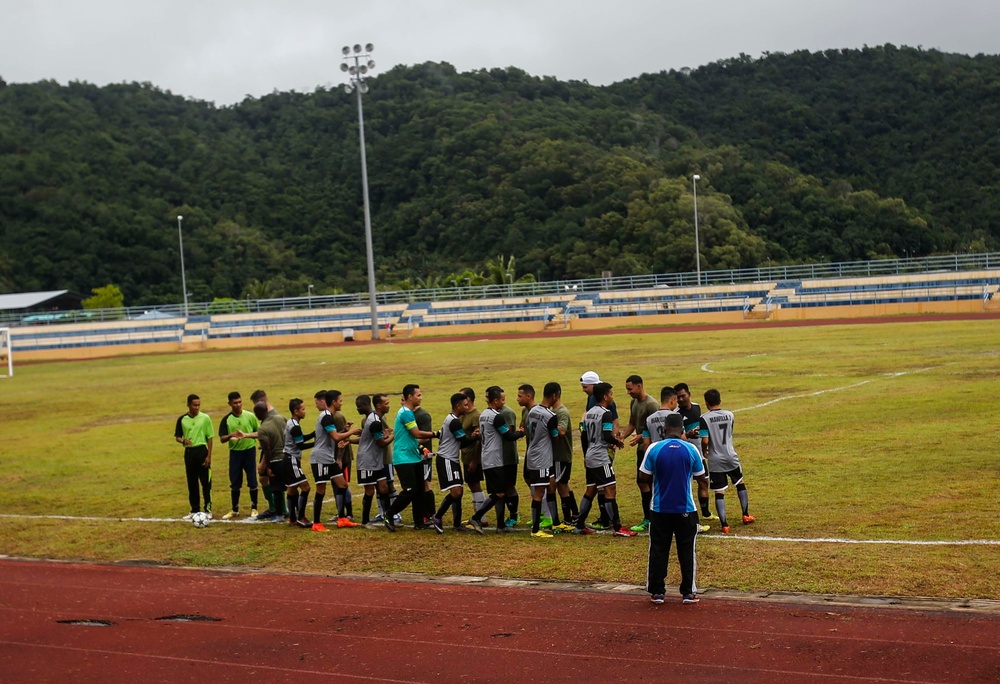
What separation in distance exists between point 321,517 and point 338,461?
5.07 feet

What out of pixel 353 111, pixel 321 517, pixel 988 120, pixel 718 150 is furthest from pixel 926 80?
pixel 321 517

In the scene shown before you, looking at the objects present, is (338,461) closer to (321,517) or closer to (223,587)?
(321,517)

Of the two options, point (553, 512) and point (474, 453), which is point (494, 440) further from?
point (553, 512)

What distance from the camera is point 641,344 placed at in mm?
45438

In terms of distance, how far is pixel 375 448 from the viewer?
15172 millimetres

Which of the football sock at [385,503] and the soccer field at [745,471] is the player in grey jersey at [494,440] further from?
the football sock at [385,503]

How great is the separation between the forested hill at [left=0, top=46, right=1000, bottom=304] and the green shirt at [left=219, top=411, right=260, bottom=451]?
6315cm

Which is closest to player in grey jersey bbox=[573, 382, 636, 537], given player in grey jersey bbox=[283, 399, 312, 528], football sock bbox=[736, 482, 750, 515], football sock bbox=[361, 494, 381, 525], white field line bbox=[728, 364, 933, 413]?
football sock bbox=[736, 482, 750, 515]

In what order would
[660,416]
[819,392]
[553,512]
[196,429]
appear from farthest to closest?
[819,392]
[196,429]
[553,512]
[660,416]

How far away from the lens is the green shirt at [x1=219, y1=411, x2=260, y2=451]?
1664 cm

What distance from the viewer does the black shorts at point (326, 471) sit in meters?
15.6

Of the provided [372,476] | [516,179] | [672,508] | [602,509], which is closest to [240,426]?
[372,476]

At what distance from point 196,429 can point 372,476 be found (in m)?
3.08

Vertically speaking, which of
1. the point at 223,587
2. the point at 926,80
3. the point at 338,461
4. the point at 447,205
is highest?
the point at 926,80
